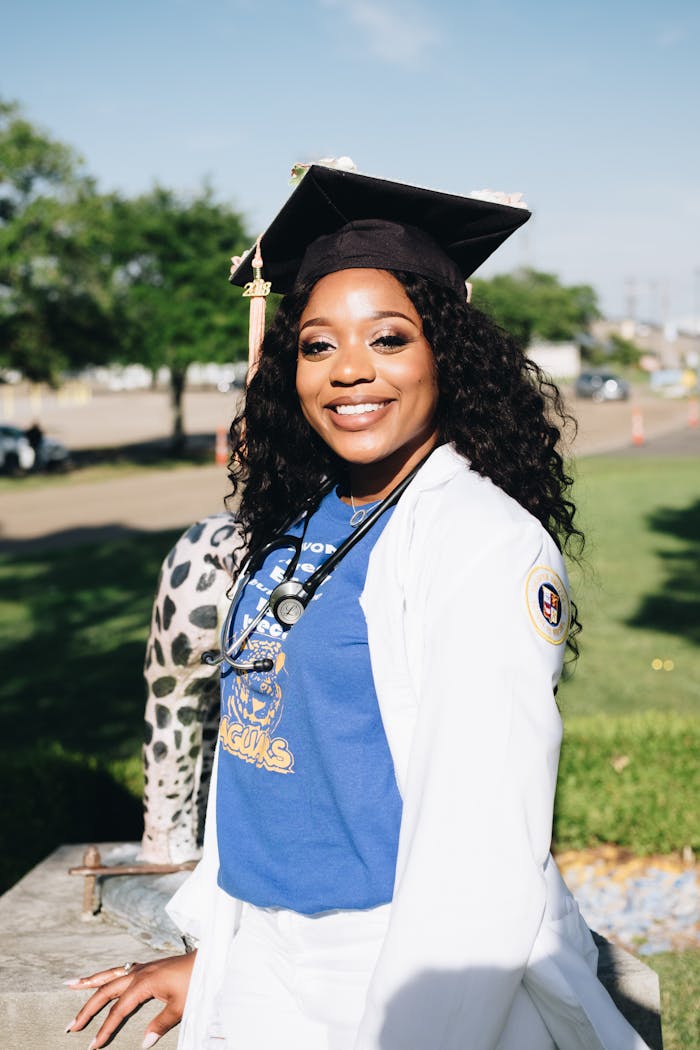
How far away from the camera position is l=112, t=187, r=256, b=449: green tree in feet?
81.8

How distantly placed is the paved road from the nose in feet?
6.24

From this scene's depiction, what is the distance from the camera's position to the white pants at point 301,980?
1702mm

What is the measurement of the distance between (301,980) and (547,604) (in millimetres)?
777

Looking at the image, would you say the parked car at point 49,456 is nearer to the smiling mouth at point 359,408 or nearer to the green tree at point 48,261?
the green tree at point 48,261

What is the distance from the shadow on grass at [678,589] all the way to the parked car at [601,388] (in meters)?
33.8

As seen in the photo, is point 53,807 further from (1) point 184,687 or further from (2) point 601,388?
(2) point 601,388

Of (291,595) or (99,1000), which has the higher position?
(291,595)

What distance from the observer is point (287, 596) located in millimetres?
1816

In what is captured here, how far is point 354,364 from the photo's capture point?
73.7 inches

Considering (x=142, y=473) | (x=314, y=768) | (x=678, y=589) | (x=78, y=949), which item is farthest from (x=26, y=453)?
(x=314, y=768)

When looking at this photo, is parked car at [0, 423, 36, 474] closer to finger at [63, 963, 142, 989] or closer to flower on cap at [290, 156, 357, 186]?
finger at [63, 963, 142, 989]

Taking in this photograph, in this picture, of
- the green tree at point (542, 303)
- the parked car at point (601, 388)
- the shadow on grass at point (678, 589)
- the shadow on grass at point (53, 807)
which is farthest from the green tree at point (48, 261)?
the green tree at point (542, 303)

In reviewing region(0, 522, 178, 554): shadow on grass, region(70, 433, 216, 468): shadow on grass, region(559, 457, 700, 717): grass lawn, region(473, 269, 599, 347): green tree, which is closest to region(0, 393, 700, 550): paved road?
region(0, 522, 178, 554): shadow on grass

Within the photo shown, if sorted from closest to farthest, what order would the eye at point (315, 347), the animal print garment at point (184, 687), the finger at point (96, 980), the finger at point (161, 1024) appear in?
1. the eye at point (315, 347)
2. the finger at point (161, 1024)
3. the finger at point (96, 980)
4. the animal print garment at point (184, 687)
